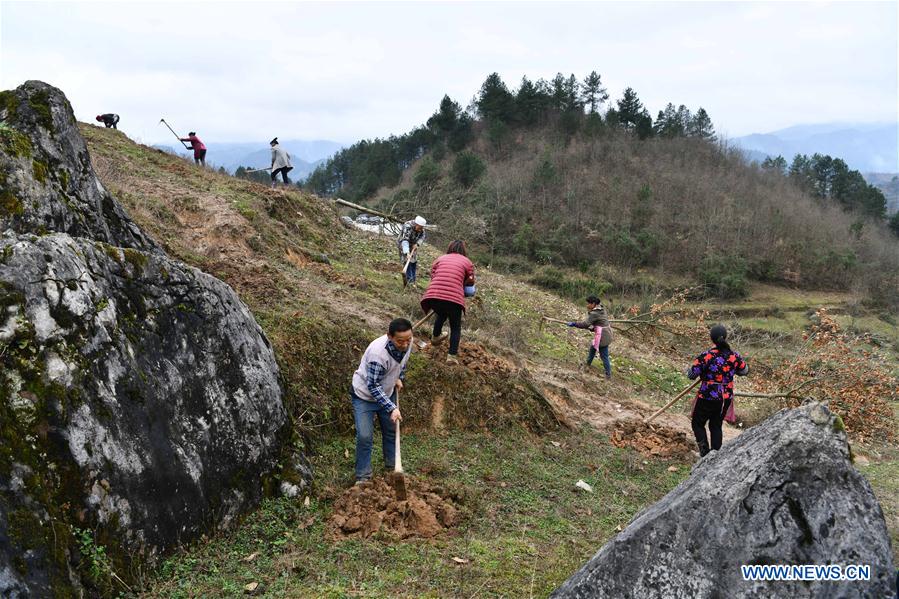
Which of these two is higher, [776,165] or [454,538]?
[776,165]

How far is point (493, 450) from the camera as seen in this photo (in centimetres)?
720

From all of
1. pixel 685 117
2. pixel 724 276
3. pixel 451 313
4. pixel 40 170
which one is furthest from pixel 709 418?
pixel 685 117

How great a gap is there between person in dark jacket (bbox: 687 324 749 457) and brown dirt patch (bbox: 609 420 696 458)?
4.39ft

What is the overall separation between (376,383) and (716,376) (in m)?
3.84

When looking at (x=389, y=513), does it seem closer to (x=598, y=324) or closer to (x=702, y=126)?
(x=598, y=324)

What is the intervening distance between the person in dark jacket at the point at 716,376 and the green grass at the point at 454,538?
39.3 inches

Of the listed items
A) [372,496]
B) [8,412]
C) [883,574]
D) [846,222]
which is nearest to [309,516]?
[372,496]

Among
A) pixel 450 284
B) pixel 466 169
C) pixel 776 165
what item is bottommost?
pixel 450 284

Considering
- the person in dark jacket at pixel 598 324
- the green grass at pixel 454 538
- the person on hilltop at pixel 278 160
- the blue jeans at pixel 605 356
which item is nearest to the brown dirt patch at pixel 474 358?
the green grass at pixel 454 538

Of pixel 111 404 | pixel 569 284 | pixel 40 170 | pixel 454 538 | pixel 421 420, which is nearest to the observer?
pixel 111 404

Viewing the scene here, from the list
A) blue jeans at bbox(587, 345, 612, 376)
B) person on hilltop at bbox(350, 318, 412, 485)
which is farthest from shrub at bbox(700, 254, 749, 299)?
person on hilltop at bbox(350, 318, 412, 485)

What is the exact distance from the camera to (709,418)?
7016 mm

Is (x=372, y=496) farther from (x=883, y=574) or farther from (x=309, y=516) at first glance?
(x=883, y=574)

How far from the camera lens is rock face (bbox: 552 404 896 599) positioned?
2.94m
